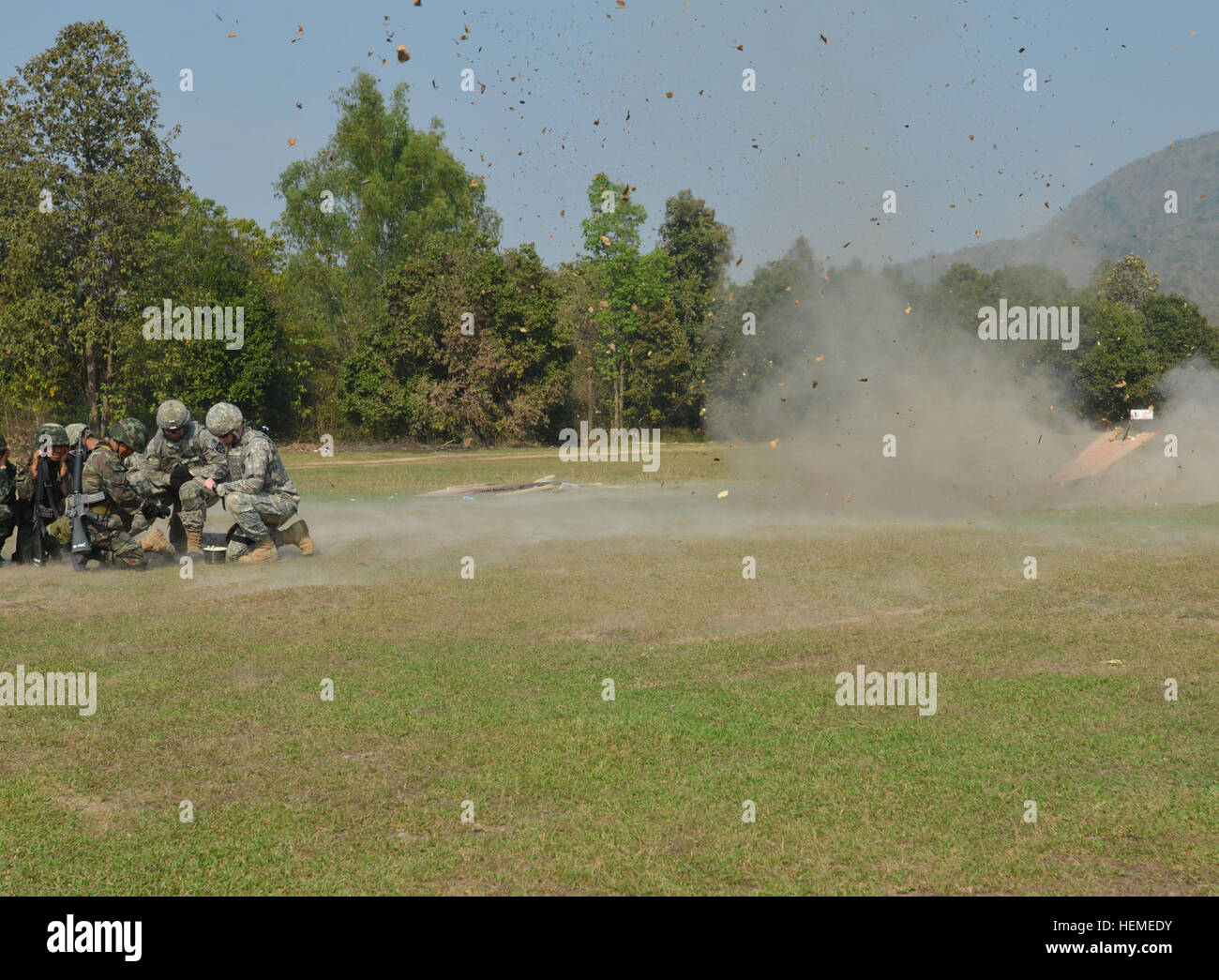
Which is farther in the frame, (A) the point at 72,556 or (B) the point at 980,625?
(A) the point at 72,556

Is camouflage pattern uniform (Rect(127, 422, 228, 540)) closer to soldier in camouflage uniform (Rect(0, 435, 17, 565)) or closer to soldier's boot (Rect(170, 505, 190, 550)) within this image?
soldier's boot (Rect(170, 505, 190, 550))

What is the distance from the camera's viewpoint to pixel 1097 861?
5.46 meters

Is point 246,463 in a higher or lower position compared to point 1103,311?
lower

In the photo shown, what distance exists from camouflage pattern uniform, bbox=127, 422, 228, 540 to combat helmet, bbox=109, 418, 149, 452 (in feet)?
0.71

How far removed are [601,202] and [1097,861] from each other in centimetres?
6763

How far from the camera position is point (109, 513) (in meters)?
15.3

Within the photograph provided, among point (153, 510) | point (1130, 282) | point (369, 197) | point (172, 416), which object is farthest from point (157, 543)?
point (1130, 282)

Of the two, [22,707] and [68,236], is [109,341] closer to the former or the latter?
[68,236]

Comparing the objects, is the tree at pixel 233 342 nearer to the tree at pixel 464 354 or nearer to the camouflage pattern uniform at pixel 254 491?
the tree at pixel 464 354

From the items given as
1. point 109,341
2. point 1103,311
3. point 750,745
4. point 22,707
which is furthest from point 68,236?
point 1103,311

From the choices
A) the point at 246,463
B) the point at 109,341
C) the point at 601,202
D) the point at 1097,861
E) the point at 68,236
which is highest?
the point at 601,202

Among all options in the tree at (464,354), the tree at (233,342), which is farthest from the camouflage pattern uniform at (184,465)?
the tree at (464,354)

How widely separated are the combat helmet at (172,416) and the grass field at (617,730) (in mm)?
2317
